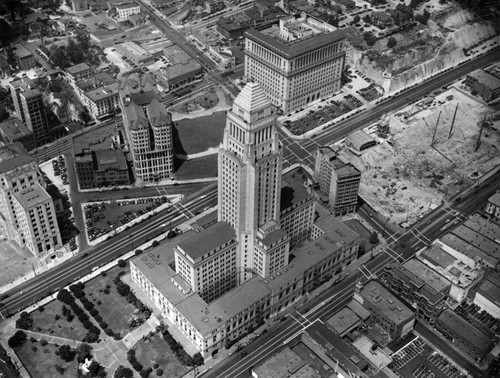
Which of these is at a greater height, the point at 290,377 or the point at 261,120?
the point at 261,120

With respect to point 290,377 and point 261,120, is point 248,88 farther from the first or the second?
point 290,377

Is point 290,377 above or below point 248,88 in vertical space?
below

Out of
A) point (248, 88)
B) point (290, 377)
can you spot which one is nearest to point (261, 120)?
point (248, 88)
